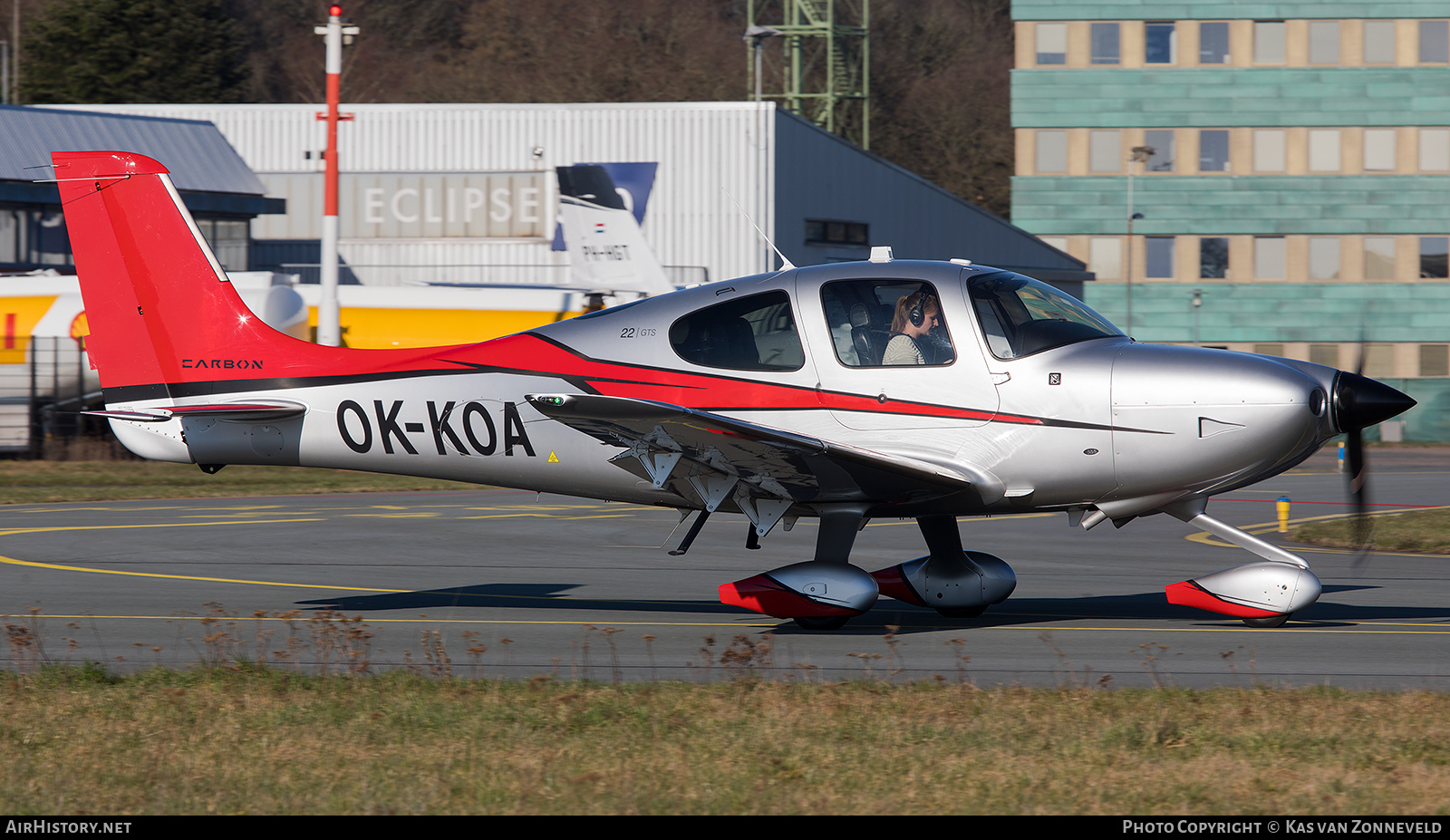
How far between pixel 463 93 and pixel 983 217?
3268 centimetres

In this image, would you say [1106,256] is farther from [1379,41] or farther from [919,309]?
[919,309]

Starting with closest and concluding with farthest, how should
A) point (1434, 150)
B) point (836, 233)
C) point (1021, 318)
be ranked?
point (1021, 318) → point (836, 233) → point (1434, 150)

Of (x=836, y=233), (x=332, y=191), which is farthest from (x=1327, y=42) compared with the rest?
(x=332, y=191)

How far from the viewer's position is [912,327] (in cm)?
972

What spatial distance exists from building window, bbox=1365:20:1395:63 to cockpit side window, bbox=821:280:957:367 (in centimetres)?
5415

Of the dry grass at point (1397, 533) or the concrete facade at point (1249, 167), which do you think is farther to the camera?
the concrete facade at point (1249, 167)

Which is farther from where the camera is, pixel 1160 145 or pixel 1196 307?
pixel 1160 145

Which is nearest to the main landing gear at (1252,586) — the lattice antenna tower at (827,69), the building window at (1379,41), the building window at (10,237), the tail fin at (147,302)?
the tail fin at (147,302)

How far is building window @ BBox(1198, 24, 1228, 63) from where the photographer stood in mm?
56812

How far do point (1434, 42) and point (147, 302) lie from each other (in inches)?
2252

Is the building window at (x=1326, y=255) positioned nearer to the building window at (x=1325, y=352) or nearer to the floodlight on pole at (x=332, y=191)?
the building window at (x=1325, y=352)

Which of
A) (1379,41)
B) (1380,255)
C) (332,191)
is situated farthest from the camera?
(1380,255)

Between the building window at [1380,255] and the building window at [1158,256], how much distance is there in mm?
7770

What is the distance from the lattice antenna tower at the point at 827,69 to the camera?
2576 inches
